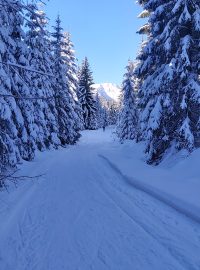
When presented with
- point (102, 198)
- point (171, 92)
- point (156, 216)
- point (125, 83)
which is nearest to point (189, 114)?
point (171, 92)

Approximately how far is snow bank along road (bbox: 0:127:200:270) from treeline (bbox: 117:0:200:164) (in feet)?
17.2

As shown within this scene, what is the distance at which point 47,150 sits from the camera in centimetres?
2605

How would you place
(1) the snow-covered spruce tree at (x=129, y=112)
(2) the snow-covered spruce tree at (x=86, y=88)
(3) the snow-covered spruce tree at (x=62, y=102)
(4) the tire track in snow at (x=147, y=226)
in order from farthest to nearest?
(2) the snow-covered spruce tree at (x=86, y=88)
(1) the snow-covered spruce tree at (x=129, y=112)
(3) the snow-covered spruce tree at (x=62, y=102)
(4) the tire track in snow at (x=147, y=226)

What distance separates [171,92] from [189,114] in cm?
133

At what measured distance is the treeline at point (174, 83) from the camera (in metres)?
13.8

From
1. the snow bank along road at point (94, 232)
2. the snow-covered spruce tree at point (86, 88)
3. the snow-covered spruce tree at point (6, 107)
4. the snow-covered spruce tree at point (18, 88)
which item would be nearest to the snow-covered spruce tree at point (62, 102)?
the snow-covered spruce tree at point (18, 88)

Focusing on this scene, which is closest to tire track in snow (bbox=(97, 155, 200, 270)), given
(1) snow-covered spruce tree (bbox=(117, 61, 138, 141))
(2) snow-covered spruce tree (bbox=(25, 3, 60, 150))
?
(2) snow-covered spruce tree (bbox=(25, 3, 60, 150))

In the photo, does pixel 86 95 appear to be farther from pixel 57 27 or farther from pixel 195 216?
pixel 195 216

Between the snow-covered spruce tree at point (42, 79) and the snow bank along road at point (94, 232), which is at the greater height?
the snow-covered spruce tree at point (42, 79)

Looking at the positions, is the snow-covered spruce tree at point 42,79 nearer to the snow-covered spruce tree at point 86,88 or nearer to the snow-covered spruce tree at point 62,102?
the snow-covered spruce tree at point 62,102

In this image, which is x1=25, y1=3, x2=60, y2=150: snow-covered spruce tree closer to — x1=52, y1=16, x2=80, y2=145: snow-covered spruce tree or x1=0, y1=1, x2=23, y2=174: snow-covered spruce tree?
x1=52, y1=16, x2=80, y2=145: snow-covered spruce tree

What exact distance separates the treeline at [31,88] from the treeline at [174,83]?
449 centimetres

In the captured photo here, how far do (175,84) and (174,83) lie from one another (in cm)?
28

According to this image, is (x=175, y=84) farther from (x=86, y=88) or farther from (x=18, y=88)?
(x=86, y=88)
